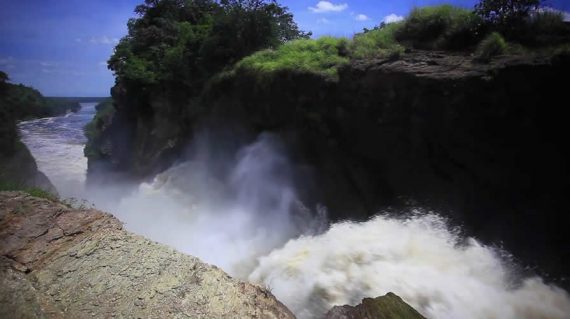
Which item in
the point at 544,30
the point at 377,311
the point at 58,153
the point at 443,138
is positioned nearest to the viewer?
the point at 377,311

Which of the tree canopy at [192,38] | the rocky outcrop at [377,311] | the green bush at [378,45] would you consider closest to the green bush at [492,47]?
the green bush at [378,45]

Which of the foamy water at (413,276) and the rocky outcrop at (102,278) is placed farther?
the foamy water at (413,276)

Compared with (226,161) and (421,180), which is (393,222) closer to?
(421,180)

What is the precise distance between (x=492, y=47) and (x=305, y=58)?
537cm

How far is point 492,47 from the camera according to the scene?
759 centimetres

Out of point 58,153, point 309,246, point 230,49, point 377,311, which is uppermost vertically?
point 230,49

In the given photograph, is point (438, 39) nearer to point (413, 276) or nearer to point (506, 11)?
point (506, 11)

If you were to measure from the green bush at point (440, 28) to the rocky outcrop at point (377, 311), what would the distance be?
685 centimetres

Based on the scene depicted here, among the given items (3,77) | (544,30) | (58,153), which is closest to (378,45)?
(544,30)

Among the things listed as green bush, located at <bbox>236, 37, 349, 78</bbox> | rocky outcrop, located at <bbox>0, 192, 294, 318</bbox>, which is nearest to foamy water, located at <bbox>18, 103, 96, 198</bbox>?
green bush, located at <bbox>236, 37, 349, 78</bbox>

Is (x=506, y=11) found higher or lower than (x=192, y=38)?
lower

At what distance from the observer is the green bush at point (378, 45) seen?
9.43 m

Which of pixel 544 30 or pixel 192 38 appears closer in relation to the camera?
pixel 544 30

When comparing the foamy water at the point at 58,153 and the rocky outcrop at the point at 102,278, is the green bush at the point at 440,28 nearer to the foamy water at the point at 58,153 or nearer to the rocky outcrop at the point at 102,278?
the rocky outcrop at the point at 102,278
